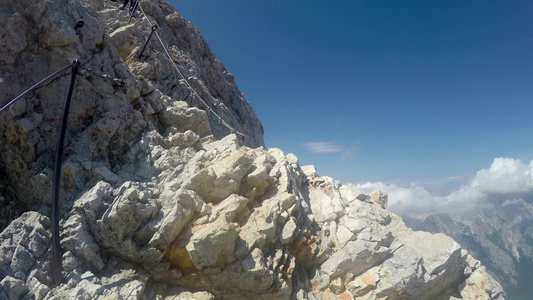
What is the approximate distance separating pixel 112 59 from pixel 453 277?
130 ft

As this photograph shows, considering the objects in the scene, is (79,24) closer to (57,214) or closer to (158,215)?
(57,214)

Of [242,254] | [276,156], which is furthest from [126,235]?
[276,156]

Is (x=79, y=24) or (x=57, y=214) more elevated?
(x=79, y=24)

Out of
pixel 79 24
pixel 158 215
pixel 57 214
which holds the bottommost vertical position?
pixel 158 215

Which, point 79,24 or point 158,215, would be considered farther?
point 79,24

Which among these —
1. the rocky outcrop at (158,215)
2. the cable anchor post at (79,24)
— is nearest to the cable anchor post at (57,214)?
the rocky outcrop at (158,215)

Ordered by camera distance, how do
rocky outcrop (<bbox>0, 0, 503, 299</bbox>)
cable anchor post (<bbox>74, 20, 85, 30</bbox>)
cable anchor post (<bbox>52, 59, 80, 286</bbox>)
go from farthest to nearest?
1. cable anchor post (<bbox>74, 20, 85, 30</bbox>)
2. rocky outcrop (<bbox>0, 0, 503, 299</bbox>)
3. cable anchor post (<bbox>52, 59, 80, 286</bbox>)

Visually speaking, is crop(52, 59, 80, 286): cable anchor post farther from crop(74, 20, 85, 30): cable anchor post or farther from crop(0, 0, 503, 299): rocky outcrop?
crop(74, 20, 85, 30): cable anchor post

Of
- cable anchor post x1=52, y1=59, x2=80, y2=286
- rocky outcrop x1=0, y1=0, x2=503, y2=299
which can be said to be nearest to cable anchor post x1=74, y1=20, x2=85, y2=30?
rocky outcrop x1=0, y1=0, x2=503, y2=299

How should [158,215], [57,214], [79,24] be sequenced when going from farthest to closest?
Result: 1. [79,24]
2. [158,215]
3. [57,214]

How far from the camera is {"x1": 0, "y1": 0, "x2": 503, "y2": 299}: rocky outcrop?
14.9m

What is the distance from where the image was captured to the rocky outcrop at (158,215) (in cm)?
1491

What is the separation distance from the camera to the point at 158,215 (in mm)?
16625

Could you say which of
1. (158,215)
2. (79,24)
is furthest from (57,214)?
(79,24)
